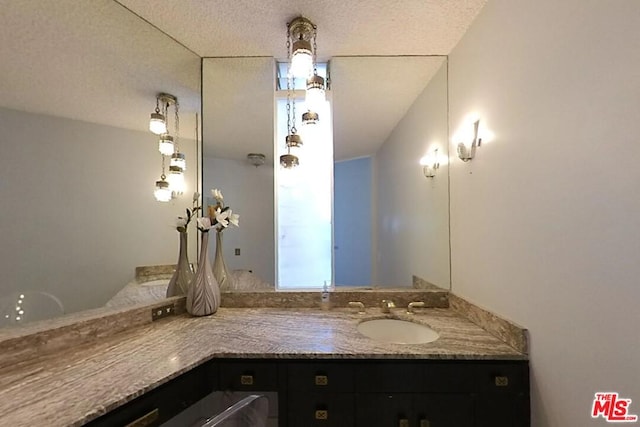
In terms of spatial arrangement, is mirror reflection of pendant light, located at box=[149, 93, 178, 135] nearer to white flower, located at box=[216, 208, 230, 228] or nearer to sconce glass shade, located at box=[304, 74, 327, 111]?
white flower, located at box=[216, 208, 230, 228]

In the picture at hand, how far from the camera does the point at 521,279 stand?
1.04 meters

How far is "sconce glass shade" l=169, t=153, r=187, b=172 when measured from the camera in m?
1.75

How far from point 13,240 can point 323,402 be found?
1.53 m

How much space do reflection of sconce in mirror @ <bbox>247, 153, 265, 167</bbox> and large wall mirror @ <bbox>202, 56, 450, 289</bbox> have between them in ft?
0.10

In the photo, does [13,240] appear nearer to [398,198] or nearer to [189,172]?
[189,172]

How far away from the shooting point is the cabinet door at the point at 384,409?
107 centimetres

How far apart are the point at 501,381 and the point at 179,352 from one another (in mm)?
1272

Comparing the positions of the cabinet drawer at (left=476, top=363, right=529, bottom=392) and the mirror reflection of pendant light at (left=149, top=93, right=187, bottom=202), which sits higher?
the mirror reflection of pendant light at (left=149, top=93, right=187, bottom=202)

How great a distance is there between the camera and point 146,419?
2.79 ft

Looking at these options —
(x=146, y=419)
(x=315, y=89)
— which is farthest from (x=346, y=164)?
(x=146, y=419)

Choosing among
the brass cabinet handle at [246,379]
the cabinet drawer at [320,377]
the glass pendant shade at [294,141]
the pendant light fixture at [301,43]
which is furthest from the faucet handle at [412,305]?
the pendant light fixture at [301,43]

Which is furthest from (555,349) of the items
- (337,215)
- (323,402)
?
(337,215)

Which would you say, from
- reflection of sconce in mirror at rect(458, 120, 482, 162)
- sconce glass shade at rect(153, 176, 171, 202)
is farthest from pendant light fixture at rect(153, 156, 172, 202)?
reflection of sconce in mirror at rect(458, 120, 482, 162)

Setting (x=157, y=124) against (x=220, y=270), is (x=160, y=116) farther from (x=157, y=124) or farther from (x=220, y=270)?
(x=220, y=270)
